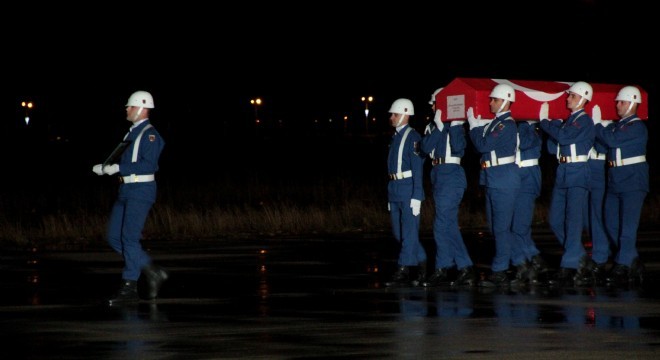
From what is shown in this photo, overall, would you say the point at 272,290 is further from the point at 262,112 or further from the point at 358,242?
the point at 262,112

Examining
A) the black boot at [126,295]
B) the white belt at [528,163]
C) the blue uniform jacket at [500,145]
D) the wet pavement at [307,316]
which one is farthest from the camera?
the white belt at [528,163]

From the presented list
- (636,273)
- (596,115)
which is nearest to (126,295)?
(636,273)

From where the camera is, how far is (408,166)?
15461mm

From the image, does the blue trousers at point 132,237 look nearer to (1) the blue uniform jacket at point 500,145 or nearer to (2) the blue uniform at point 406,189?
(2) the blue uniform at point 406,189

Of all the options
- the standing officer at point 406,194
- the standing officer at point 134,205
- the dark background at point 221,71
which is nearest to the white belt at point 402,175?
the standing officer at point 406,194

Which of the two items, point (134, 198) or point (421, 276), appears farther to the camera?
point (421, 276)

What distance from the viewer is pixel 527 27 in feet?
251

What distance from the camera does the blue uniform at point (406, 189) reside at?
15.3m

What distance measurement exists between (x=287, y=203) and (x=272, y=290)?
624 inches

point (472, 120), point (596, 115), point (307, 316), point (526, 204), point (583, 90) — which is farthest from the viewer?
point (596, 115)

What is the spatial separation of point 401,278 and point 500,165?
1.66 m

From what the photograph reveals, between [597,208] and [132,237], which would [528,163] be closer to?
[597,208]

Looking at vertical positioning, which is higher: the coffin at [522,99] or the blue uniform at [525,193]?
the coffin at [522,99]

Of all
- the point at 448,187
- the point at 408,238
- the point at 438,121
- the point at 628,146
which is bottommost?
the point at 408,238
